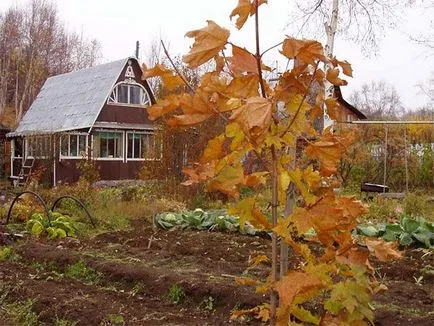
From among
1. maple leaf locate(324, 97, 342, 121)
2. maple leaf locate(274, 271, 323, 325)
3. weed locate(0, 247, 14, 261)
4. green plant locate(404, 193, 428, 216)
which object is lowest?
weed locate(0, 247, 14, 261)

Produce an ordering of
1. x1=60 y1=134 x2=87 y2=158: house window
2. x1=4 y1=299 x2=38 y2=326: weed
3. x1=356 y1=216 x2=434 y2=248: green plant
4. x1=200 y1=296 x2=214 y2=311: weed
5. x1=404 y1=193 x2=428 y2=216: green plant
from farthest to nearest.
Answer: x1=60 y1=134 x2=87 y2=158: house window → x1=404 y1=193 x2=428 y2=216: green plant → x1=356 y1=216 x2=434 y2=248: green plant → x1=200 y1=296 x2=214 y2=311: weed → x1=4 y1=299 x2=38 y2=326: weed

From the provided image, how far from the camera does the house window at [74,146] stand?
2110cm

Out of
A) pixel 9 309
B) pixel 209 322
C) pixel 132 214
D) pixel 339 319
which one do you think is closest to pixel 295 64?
pixel 339 319

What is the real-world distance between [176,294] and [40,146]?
16520 mm

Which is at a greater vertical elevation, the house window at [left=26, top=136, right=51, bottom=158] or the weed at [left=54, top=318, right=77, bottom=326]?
the house window at [left=26, top=136, right=51, bottom=158]

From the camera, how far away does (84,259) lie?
6.48m

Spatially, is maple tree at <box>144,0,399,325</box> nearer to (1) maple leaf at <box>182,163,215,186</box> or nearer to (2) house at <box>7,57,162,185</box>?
(1) maple leaf at <box>182,163,215,186</box>

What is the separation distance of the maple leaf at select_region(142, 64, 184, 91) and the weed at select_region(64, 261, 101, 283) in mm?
4605

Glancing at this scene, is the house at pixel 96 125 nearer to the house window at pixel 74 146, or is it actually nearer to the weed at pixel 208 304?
the house window at pixel 74 146

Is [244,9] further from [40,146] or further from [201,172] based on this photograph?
[40,146]

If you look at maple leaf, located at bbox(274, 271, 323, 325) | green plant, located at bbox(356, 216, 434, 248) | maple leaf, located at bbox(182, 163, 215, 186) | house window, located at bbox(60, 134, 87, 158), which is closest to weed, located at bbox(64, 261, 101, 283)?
green plant, located at bbox(356, 216, 434, 248)

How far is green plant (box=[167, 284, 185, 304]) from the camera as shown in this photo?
5.03 meters

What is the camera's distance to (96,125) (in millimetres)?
22250

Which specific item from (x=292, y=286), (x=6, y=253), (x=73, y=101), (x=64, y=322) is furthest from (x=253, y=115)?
(x=73, y=101)
